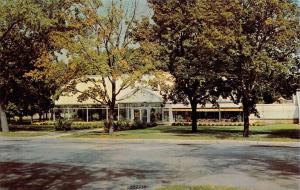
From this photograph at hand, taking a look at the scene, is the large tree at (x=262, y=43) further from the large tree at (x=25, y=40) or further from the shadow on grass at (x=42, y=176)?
the shadow on grass at (x=42, y=176)

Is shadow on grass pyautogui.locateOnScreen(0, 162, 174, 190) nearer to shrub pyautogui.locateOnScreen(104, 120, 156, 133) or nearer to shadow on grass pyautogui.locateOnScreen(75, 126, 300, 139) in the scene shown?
shadow on grass pyautogui.locateOnScreen(75, 126, 300, 139)

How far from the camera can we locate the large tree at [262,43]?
27766mm

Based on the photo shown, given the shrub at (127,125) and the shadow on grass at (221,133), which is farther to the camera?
the shrub at (127,125)

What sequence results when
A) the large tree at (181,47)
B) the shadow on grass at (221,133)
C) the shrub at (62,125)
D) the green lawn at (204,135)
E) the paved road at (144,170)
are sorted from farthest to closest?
the shrub at (62,125)
the large tree at (181,47)
the shadow on grass at (221,133)
the green lawn at (204,135)
the paved road at (144,170)

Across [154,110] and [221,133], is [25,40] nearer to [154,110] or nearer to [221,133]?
[221,133]

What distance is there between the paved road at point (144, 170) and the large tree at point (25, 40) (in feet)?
60.0

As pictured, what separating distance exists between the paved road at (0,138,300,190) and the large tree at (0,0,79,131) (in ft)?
60.0

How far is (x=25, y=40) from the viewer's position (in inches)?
1598

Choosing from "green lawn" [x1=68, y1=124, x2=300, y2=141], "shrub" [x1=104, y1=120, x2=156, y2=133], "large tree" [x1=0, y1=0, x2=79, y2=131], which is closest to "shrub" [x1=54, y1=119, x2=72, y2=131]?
"large tree" [x1=0, y1=0, x2=79, y2=131]

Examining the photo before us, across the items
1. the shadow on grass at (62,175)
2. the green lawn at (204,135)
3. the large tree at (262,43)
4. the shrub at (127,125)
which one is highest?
the large tree at (262,43)

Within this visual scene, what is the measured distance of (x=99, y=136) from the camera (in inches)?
1273

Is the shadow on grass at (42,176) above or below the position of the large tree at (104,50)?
below

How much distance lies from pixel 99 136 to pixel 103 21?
7.66 m

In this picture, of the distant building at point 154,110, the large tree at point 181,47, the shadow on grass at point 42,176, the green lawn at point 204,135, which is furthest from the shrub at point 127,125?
the shadow on grass at point 42,176
